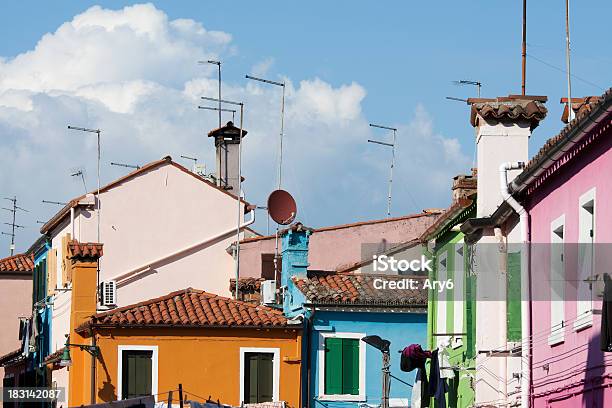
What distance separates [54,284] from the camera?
150 ft

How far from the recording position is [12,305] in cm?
5919

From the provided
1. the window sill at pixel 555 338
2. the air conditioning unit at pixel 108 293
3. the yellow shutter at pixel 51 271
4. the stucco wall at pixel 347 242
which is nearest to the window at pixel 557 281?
the window sill at pixel 555 338

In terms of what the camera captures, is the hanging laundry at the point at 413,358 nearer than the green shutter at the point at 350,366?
Yes

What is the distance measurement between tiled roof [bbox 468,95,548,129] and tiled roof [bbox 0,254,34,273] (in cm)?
3591

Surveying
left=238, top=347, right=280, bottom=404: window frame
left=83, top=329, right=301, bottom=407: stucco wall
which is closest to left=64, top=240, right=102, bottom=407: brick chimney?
left=83, top=329, right=301, bottom=407: stucco wall

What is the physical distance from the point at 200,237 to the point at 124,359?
9903mm

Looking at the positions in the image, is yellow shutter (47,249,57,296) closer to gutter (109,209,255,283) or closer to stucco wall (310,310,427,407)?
gutter (109,209,255,283)

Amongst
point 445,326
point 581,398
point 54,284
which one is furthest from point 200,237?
point 581,398

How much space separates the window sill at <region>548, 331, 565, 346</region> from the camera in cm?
1996

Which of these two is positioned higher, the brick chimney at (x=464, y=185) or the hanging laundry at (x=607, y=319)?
the brick chimney at (x=464, y=185)

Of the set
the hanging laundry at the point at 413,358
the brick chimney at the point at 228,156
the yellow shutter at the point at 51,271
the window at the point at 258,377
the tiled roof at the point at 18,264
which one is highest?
the brick chimney at the point at 228,156

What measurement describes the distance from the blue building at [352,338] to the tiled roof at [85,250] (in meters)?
5.53

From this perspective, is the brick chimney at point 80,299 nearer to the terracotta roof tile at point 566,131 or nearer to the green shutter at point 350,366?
the green shutter at point 350,366

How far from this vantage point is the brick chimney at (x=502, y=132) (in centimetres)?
2455
